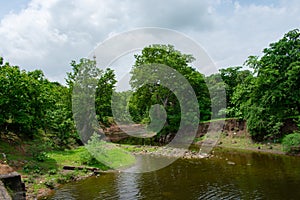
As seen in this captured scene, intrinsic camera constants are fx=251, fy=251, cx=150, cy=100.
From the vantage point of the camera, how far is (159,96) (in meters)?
38.5

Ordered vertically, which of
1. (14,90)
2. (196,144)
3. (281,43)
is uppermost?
(281,43)

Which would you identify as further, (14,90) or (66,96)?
(66,96)

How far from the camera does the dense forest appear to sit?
750 inches

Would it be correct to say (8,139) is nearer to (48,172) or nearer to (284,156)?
(48,172)

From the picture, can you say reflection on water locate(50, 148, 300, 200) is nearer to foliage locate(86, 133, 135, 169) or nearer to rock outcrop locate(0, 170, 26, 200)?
rock outcrop locate(0, 170, 26, 200)

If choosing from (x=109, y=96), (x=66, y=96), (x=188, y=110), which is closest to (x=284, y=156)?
(x=188, y=110)

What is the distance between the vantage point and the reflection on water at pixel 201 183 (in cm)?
1254

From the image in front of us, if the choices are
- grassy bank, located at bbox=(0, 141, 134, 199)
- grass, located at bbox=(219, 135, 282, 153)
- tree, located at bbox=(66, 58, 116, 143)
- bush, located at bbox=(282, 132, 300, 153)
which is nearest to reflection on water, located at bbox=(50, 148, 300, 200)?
grassy bank, located at bbox=(0, 141, 134, 199)

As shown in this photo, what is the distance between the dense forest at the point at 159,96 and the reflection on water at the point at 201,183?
306 inches

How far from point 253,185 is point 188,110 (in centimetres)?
2531

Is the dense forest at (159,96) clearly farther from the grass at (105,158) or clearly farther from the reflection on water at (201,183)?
the reflection on water at (201,183)

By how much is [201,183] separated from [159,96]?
2457 cm

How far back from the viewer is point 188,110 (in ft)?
127

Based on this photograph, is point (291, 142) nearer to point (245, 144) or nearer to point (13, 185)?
point (245, 144)
